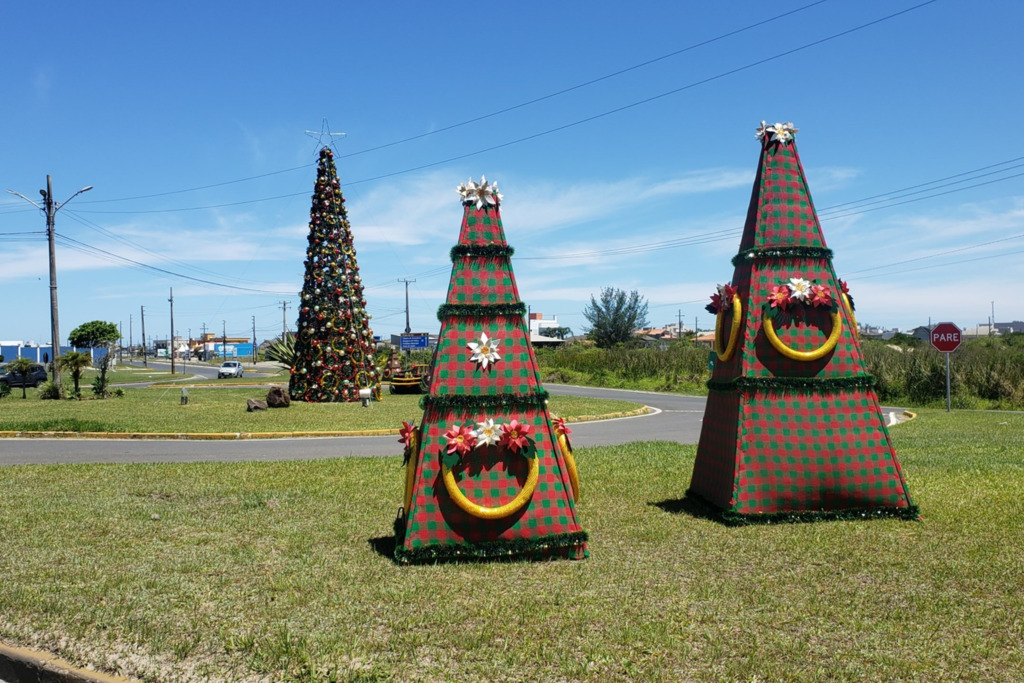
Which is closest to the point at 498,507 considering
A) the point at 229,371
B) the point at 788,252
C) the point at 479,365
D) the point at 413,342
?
the point at 479,365

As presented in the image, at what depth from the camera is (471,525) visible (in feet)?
18.9

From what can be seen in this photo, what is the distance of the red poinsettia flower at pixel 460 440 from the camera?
5.68 meters

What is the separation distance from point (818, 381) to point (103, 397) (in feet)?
80.9

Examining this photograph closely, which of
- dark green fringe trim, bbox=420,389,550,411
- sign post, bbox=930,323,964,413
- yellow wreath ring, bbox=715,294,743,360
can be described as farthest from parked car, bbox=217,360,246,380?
dark green fringe trim, bbox=420,389,550,411

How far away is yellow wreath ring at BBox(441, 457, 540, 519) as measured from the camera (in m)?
5.63

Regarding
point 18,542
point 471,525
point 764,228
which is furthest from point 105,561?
point 764,228

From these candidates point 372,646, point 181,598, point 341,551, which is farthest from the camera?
point 341,551

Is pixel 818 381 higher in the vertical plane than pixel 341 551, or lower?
higher

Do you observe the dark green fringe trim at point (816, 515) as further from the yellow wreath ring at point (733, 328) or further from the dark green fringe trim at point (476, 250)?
the dark green fringe trim at point (476, 250)

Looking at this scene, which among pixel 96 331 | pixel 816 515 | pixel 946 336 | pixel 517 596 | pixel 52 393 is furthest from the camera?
pixel 96 331

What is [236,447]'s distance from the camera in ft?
44.4

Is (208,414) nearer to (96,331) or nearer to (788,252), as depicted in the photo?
(788,252)

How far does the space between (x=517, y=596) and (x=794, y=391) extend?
3.49 meters

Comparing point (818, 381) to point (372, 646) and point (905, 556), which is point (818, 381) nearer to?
point (905, 556)
